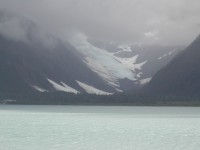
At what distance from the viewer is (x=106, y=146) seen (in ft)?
285

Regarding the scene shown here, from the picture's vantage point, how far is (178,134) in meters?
109

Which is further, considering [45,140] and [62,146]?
[45,140]

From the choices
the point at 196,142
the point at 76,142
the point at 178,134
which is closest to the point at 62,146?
the point at 76,142

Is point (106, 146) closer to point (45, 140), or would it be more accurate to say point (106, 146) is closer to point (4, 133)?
point (45, 140)

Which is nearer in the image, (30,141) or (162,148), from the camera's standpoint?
(162,148)

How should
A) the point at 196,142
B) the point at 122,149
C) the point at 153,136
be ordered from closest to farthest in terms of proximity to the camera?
the point at 122,149
the point at 196,142
the point at 153,136

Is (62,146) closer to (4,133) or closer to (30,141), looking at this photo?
(30,141)

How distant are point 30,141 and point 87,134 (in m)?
19.9

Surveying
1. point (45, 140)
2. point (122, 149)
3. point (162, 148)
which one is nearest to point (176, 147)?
point (162, 148)

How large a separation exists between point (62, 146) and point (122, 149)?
10.3 metres

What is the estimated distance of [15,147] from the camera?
8344 cm

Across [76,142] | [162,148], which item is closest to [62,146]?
[76,142]

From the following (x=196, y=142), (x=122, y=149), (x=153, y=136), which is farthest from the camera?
(x=153, y=136)

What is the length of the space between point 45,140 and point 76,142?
247 inches
